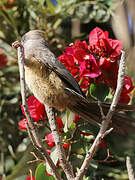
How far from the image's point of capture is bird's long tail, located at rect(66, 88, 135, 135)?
787mm

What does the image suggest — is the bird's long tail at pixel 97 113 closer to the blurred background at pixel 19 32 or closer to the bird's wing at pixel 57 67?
the bird's wing at pixel 57 67

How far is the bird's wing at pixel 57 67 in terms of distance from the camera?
2.77 ft

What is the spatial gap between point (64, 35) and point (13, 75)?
337 millimetres

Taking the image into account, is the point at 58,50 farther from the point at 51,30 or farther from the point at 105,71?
the point at 105,71

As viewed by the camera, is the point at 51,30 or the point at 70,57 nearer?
the point at 70,57

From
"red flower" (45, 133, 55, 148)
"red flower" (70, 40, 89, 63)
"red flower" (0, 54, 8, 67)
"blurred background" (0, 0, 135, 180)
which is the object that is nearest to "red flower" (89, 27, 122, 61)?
"red flower" (70, 40, 89, 63)

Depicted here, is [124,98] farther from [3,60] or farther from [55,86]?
[3,60]

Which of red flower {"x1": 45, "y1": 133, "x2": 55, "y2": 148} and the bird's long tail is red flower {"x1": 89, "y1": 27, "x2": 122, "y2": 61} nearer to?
the bird's long tail

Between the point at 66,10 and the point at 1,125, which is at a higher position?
the point at 66,10

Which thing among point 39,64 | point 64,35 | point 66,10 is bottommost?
point 39,64

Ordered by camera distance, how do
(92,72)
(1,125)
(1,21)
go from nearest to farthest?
(92,72) < (1,125) < (1,21)

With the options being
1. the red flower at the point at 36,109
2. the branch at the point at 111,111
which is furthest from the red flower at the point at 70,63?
the branch at the point at 111,111

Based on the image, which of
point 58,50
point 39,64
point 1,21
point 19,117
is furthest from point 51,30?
point 39,64

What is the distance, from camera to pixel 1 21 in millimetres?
1495
